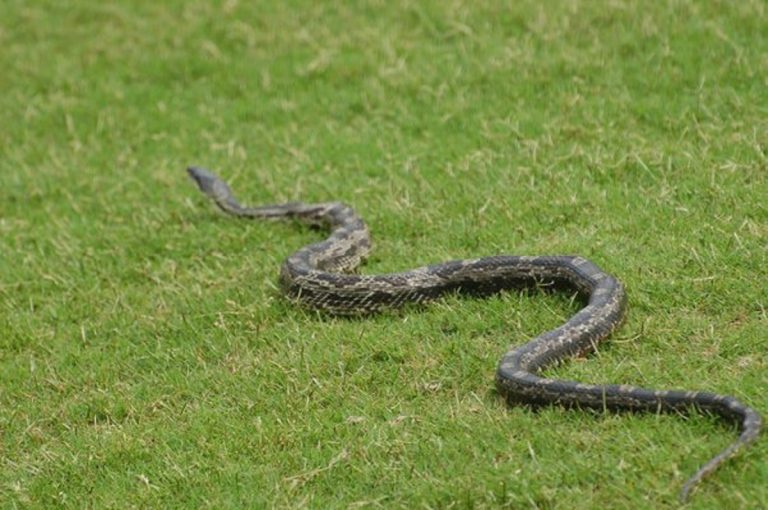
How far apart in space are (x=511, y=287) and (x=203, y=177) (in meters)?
5.15

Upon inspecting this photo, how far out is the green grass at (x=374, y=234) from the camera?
29.7 feet

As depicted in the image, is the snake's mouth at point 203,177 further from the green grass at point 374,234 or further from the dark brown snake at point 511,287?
the green grass at point 374,234

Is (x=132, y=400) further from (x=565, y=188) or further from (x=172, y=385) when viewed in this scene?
(x=565, y=188)

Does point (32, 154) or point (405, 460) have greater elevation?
point (405, 460)

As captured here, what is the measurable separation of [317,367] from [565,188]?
3792 millimetres

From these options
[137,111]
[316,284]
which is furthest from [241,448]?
[137,111]

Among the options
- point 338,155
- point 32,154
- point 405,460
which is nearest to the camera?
point 405,460

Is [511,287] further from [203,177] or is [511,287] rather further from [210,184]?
[203,177]

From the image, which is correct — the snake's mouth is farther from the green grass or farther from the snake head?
the green grass

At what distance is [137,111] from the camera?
17.9m

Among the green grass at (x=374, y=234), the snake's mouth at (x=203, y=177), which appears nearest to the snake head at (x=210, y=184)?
the snake's mouth at (x=203, y=177)

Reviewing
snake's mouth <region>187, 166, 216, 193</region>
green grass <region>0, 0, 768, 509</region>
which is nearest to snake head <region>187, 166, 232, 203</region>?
snake's mouth <region>187, 166, 216, 193</region>

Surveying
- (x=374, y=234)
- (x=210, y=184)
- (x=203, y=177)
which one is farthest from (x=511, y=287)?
(x=203, y=177)

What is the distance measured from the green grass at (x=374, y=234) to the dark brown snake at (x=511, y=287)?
0.14m
